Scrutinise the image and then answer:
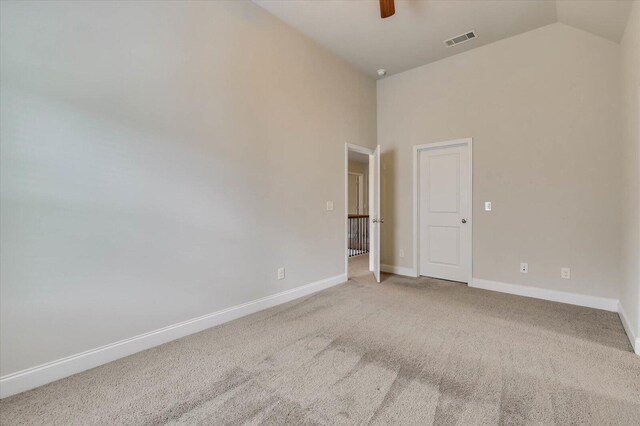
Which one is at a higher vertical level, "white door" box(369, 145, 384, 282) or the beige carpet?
"white door" box(369, 145, 384, 282)

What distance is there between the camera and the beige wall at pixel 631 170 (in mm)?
2143

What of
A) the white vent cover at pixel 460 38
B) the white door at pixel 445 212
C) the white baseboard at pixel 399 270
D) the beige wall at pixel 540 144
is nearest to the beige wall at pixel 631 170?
the beige wall at pixel 540 144

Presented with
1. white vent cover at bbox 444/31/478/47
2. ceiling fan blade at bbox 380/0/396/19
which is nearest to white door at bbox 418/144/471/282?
white vent cover at bbox 444/31/478/47

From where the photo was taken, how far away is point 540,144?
11.0ft

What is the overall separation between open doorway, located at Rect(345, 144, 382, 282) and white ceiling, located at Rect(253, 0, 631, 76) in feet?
4.58

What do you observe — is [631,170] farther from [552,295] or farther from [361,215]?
[361,215]

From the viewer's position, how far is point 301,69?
3.45 metres

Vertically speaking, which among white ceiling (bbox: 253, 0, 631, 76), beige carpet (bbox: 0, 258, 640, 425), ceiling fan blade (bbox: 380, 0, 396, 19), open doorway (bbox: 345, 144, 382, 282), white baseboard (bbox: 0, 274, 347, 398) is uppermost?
white ceiling (bbox: 253, 0, 631, 76)

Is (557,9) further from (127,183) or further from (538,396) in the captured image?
(127,183)

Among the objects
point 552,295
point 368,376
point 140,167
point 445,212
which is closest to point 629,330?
point 552,295

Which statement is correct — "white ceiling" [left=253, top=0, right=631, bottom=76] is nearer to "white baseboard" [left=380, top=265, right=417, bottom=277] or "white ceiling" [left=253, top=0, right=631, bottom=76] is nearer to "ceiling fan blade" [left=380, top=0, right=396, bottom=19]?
"ceiling fan blade" [left=380, top=0, right=396, bottom=19]

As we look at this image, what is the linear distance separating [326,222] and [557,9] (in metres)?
3.43

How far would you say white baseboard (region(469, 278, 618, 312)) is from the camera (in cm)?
301

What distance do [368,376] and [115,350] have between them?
5.94 ft
